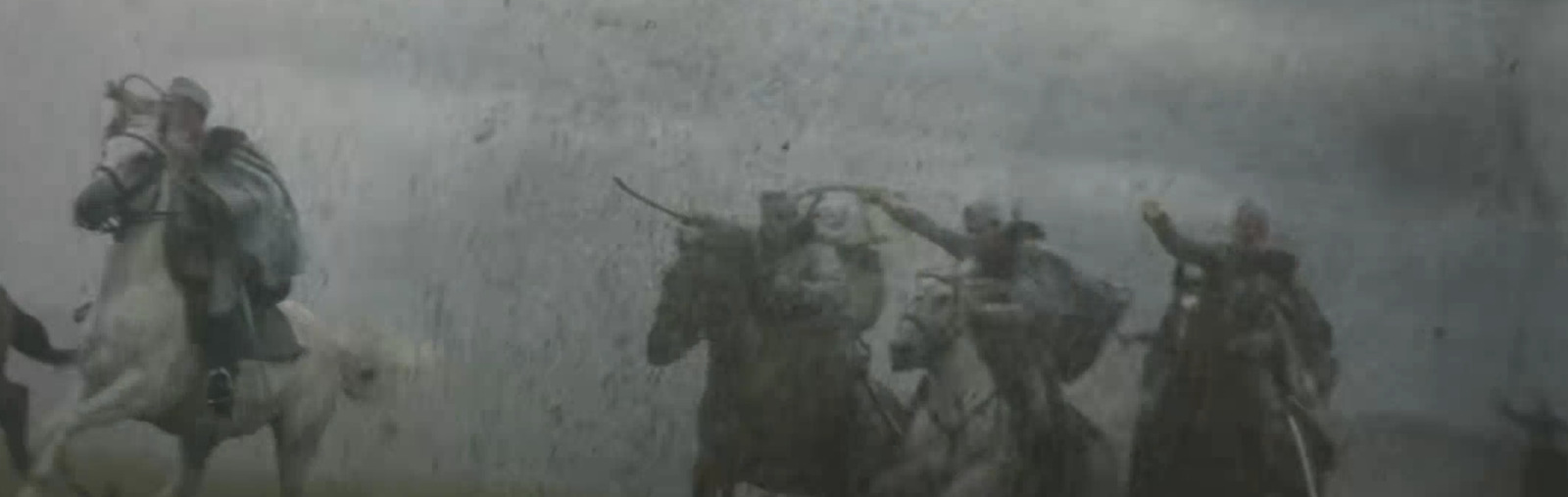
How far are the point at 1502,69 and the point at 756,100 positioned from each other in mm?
2337

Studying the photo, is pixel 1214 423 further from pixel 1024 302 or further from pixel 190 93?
pixel 190 93

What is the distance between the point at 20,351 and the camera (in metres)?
5.65

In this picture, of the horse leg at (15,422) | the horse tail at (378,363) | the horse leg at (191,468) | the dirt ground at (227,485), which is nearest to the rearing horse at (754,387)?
the dirt ground at (227,485)

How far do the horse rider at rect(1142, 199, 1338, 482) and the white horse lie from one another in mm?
2432

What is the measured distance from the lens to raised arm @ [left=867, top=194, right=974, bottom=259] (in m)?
5.62

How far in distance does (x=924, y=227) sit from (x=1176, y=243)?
0.79 m

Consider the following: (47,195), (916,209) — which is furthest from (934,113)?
(47,195)

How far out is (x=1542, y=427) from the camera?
228 inches

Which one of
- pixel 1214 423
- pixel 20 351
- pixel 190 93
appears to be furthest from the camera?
pixel 1214 423

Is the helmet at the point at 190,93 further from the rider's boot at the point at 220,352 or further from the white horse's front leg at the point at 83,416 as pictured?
the white horse's front leg at the point at 83,416

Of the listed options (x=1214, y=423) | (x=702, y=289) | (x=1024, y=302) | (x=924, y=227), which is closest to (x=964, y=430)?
(x=1024, y=302)

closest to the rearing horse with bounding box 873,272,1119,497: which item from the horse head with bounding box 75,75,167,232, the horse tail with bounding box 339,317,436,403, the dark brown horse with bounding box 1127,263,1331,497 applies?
the dark brown horse with bounding box 1127,263,1331,497

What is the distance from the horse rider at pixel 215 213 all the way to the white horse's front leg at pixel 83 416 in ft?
0.75

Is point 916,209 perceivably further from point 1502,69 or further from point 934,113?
point 1502,69
